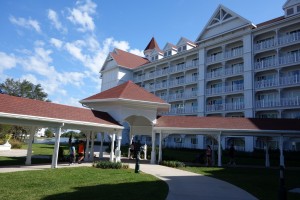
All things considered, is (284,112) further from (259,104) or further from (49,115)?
(49,115)

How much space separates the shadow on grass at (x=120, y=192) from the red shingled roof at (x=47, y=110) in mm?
6474

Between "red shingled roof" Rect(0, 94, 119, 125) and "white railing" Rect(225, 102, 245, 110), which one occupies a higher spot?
"white railing" Rect(225, 102, 245, 110)

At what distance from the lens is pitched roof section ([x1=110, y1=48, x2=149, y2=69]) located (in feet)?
188

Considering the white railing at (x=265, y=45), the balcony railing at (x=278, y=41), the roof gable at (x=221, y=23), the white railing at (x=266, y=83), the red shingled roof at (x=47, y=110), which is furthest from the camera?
the roof gable at (x=221, y=23)

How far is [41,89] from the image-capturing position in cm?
6016

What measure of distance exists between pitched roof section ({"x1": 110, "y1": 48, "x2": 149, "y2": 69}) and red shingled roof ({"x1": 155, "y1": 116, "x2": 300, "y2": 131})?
117 feet

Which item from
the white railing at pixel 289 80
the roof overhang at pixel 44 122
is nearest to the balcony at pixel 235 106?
the white railing at pixel 289 80

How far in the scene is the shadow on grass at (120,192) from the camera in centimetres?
840

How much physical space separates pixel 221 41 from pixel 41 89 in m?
40.1

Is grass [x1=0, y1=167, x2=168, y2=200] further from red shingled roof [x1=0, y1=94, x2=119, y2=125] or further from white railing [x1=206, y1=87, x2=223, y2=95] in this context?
white railing [x1=206, y1=87, x2=223, y2=95]

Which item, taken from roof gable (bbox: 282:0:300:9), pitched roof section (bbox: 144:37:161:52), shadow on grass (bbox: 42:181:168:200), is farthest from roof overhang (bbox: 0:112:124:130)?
pitched roof section (bbox: 144:37:161:52)

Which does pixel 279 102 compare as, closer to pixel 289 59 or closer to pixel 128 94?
pixel 289 59

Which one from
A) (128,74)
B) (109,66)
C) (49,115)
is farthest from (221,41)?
(49,115)

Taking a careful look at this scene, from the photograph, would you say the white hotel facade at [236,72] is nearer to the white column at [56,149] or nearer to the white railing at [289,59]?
the white railing at [289,59]
